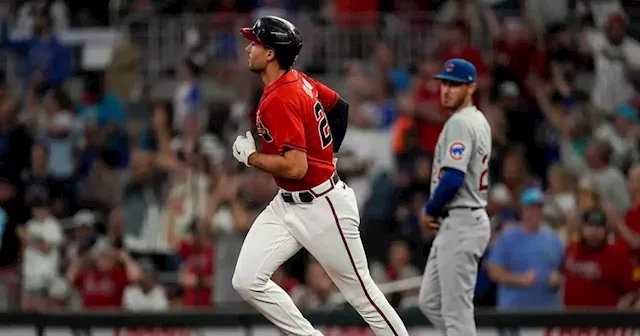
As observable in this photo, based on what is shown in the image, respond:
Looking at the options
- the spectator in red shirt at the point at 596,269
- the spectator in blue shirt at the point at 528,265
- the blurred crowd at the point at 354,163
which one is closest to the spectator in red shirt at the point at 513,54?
the blurred crowd at the point at 354,163

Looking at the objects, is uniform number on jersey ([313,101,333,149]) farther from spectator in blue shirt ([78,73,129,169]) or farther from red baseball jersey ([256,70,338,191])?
spectator in blue shirt ([78,73,129,169])

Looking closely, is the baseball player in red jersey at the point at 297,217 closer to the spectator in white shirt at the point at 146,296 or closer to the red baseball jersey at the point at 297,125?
the red baseball jersey at the point at 297,125

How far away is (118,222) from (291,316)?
19.1 ft

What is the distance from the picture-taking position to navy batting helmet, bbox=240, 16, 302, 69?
7.45 m

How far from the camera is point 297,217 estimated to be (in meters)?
7.61

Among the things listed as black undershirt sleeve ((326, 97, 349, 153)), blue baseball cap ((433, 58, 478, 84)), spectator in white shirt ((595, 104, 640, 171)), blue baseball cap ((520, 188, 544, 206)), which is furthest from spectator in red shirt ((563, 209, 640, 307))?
black undershirt sleeve ((326, 97, 349, 153))

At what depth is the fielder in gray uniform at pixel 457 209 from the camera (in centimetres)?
821

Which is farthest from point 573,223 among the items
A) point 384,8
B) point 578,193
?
point 384,8

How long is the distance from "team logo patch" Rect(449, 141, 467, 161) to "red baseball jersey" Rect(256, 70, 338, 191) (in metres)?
0.88

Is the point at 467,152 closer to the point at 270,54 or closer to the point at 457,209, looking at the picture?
the point at 457,209

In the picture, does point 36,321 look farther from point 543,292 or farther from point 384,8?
point 384,8

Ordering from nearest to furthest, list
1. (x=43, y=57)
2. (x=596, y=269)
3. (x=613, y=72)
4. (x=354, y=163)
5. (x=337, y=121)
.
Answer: (x=337, y=121)
(x=596, y=269)
(x=354, y=163)
(x=613, y=72)
(x=43, y=57)

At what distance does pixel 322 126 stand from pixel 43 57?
925 centimetres

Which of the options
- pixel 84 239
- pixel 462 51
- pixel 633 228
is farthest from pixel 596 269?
pixel 84 239
